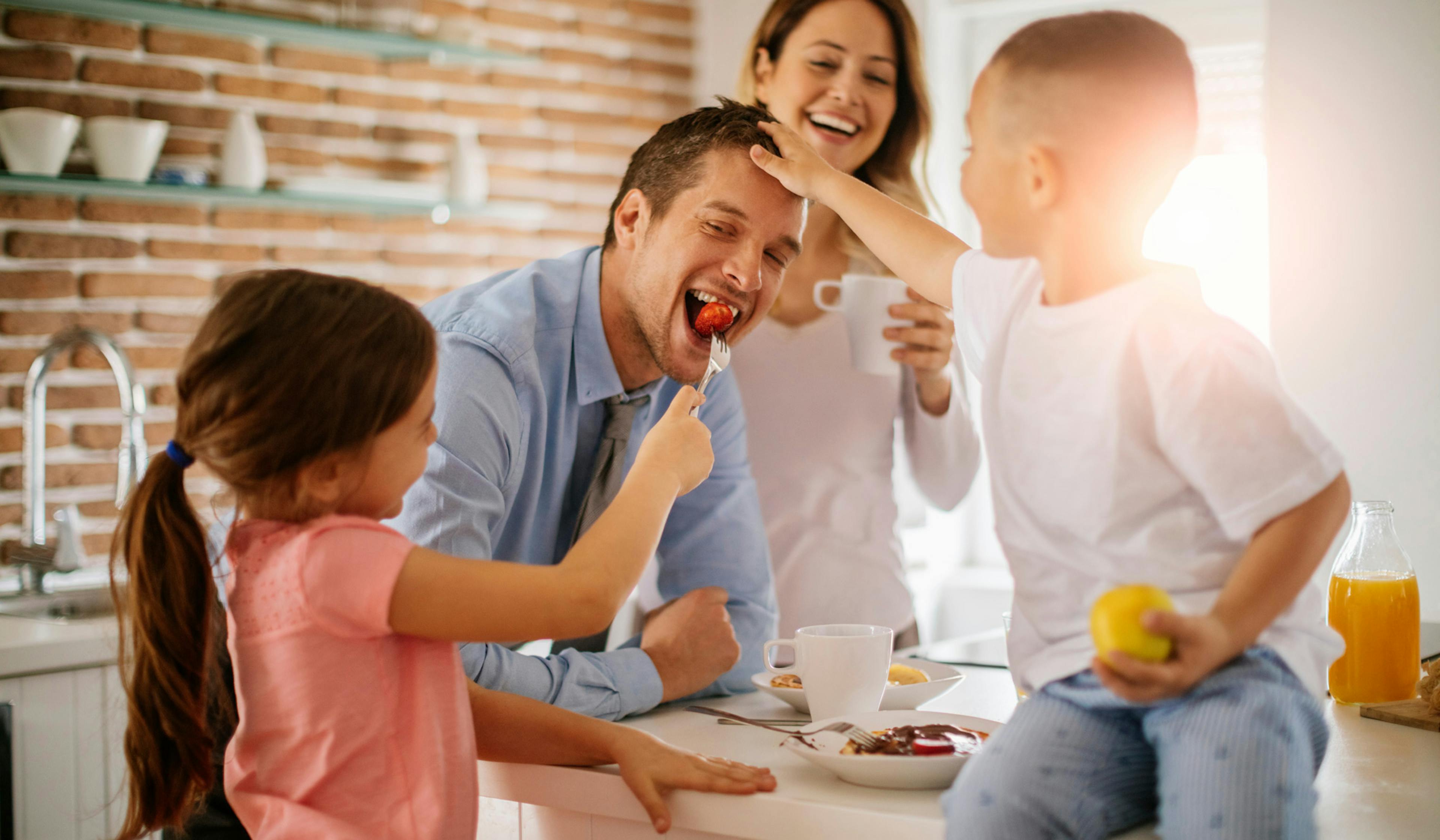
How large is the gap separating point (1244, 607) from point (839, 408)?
113cm

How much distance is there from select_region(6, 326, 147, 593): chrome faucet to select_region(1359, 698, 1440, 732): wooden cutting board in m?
1.79

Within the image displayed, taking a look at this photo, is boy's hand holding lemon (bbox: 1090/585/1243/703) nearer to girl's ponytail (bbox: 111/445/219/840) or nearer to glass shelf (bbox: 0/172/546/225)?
girl's ponytail (bbox: 111/445/219/840)

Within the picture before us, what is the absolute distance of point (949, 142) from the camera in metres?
3.11

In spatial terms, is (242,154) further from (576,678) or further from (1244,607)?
(1244,607)

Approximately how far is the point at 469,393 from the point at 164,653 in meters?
0.38

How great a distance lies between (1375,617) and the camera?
1155mm

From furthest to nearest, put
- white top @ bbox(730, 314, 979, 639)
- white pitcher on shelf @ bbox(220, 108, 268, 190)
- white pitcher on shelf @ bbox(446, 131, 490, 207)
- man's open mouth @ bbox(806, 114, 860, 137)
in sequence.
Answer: white pitcher on shelf @ bbox(446, 131, 490, 207), white pitcher on shelf @ bbox(220, 108, 268, 190), white top @ bbox(730, 314, 979, 639), man's open mouth @ bbox(806, 114, 860, 137)

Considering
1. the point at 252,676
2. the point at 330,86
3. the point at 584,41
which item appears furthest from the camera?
the point at 584,41

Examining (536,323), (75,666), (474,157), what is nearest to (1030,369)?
(536,323)

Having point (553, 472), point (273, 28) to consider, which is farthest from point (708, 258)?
point (273, 28)

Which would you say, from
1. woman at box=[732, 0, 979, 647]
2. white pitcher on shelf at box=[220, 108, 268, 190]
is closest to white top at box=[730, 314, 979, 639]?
woman at box=[732, 0, 979, 647]

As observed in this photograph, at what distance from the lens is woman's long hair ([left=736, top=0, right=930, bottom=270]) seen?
167 centimetres

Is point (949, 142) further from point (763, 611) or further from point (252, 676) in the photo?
point (252, 676)

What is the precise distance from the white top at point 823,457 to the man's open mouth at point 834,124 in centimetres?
28
